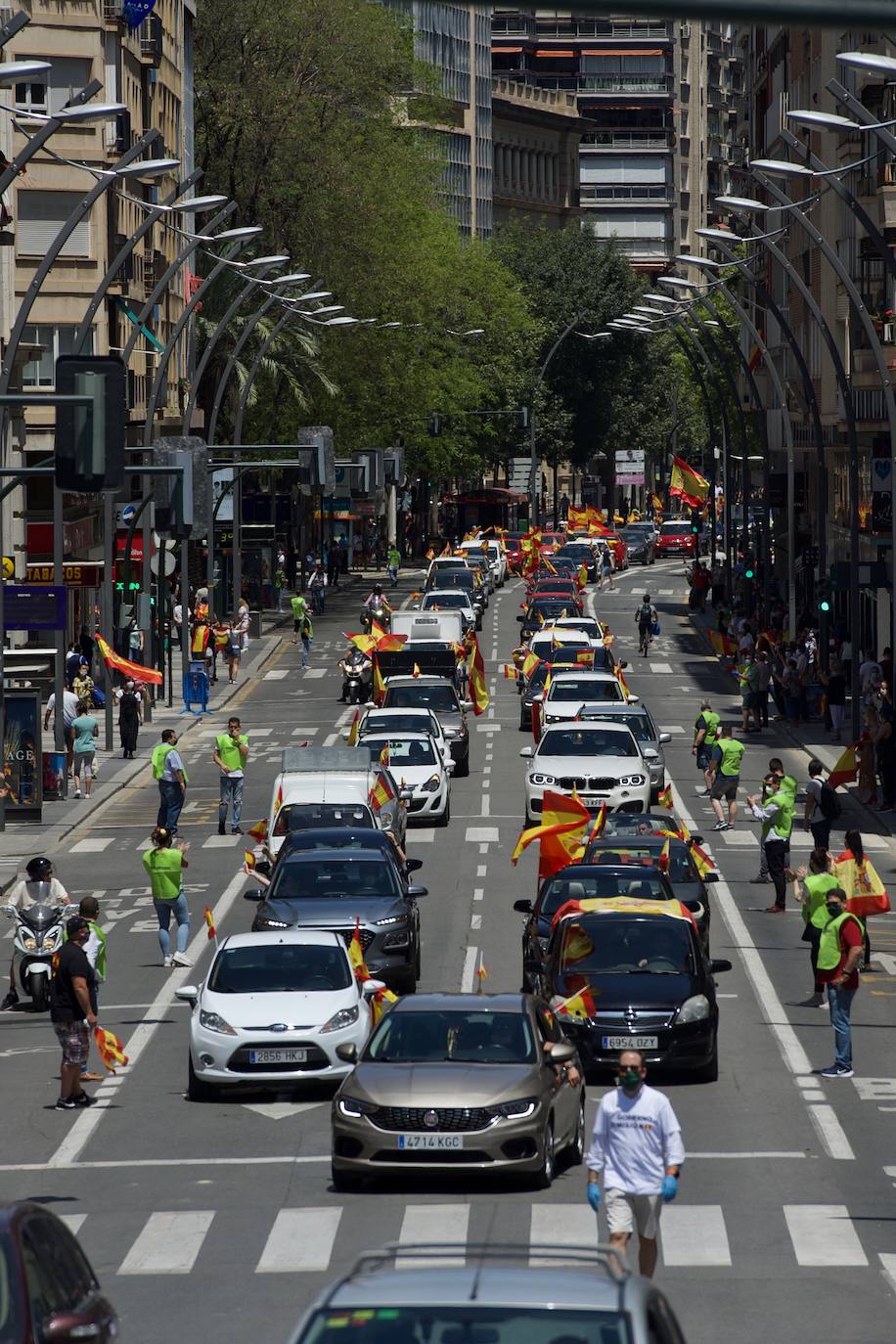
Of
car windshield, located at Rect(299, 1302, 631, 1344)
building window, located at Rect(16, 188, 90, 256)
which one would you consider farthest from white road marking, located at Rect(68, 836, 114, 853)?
building window, located at Rect(16, 188, 90, 256)

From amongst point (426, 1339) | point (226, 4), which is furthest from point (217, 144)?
point (426, 1339)

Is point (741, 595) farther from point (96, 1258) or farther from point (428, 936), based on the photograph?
point (96, 1258)

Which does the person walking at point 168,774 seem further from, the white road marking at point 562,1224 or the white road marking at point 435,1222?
the white road marking at point 562,1224

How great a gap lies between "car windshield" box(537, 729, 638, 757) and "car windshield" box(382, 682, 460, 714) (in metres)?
7.49

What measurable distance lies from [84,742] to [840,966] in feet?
79.7

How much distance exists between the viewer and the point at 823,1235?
638 inches

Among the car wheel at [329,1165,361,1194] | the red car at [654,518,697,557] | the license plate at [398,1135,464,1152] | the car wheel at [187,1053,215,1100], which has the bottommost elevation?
the red car at [654,518,697,557]

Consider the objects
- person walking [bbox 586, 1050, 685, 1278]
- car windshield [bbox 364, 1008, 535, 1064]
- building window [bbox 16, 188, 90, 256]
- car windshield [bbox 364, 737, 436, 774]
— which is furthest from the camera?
building window [bbox 16, 188, 90, 256]

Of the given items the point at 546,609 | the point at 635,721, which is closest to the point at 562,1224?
the point at 635,721

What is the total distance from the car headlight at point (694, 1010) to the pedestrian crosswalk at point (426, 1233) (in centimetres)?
385

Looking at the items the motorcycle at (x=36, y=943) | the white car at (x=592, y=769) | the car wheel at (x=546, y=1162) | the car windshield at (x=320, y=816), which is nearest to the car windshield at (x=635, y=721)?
the white car at (x=592, y=769)

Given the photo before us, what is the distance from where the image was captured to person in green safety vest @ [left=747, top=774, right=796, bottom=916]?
3127cm

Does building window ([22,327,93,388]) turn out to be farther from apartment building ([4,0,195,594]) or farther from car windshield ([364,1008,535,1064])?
car windshield ([364,1008,535,1064])

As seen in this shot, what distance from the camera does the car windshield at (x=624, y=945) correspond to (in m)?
21.7
